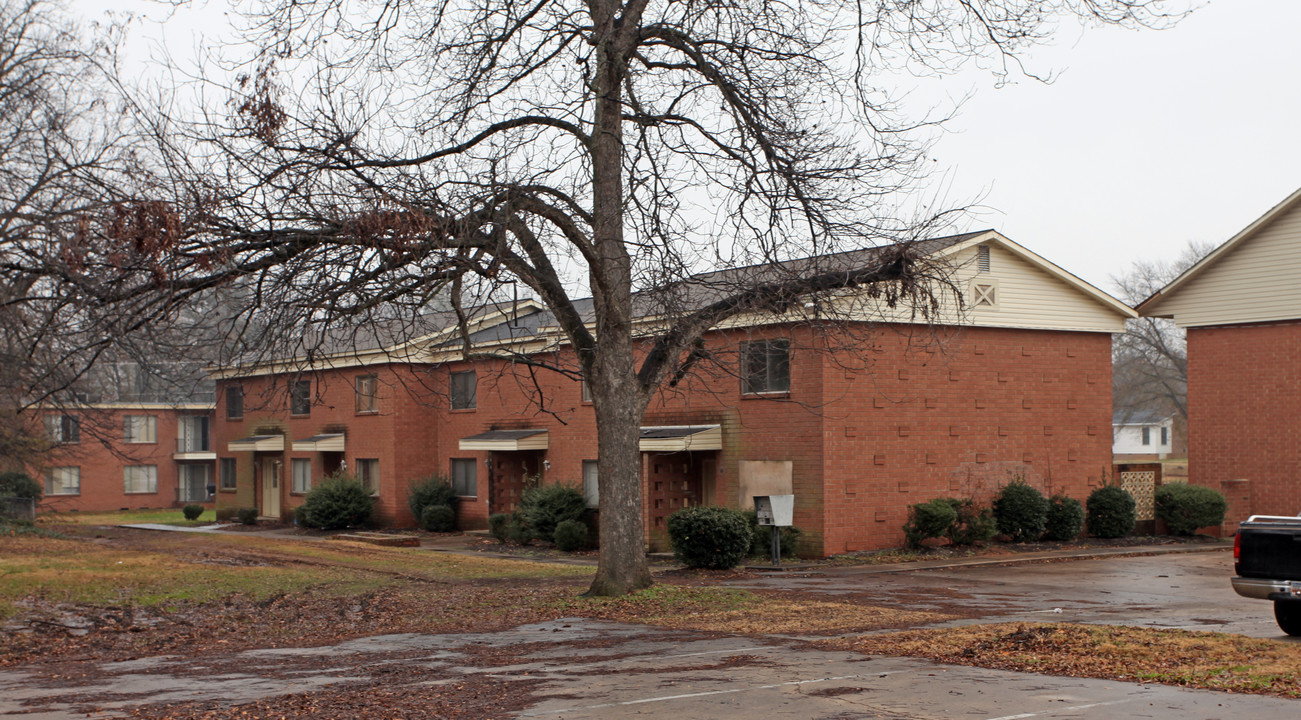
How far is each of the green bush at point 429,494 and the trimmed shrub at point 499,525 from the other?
13.3ft

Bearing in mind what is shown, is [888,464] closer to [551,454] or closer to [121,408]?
[551,454]

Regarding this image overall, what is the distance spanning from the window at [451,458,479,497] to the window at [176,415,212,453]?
31.1 m

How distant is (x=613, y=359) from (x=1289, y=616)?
8686 mm

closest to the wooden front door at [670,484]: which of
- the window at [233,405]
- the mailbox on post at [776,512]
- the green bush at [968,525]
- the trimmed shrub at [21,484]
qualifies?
the mailbox on post at [776,512]

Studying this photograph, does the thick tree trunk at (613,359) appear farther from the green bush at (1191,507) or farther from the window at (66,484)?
the window at (66,484)

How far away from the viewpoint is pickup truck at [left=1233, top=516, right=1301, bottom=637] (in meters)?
11.7

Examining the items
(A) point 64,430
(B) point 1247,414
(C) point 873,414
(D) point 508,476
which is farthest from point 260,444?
(B) point 1247,414

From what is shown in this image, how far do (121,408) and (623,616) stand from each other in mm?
48663

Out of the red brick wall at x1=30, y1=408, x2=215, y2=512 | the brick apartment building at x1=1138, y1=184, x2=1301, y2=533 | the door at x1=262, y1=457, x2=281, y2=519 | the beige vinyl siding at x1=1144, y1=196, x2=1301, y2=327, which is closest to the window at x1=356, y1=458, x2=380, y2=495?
the door at x1=262, y1=457, x2=281, y2=519

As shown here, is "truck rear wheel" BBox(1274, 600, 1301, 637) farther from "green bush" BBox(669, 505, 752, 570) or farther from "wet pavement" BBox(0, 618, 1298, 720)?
"green bush" BBox(669, 505, 752, 570)

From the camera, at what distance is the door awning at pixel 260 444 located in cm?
4266

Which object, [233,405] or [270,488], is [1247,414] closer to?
[270,488]

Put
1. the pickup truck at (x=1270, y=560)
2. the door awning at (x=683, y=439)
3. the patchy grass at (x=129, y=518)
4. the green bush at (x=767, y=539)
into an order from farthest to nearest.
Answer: the patchy grass at (x=129, y=518)
the door awning at (x=683, y=439)
the green bush at (x=767, y=539)
the pickup truck at (x=1270, y=560)

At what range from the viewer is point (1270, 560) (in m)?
11.8
